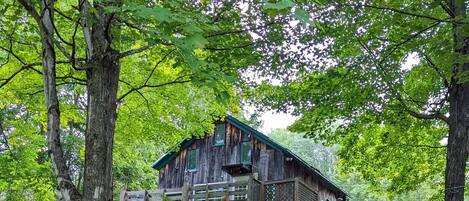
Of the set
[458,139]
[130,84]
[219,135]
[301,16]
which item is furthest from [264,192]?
[301,16]

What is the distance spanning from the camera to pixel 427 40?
686cm

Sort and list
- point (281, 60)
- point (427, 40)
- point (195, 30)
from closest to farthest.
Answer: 1. point (195, 30)
2. point (427, 40)
3. point (281, 60)

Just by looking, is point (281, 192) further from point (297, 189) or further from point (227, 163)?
point (227, 163)

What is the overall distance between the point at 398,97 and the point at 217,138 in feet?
43.3

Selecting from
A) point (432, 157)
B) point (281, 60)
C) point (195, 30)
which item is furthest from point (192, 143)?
point (195, 30)

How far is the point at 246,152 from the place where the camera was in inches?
785

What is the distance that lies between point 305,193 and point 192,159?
929 cm

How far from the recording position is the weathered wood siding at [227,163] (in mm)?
18844

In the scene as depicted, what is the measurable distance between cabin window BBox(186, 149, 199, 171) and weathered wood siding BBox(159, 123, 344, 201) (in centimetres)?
18

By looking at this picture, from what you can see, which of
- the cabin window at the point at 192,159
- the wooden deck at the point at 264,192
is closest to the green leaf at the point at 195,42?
the wooden deck at the point at 264,192

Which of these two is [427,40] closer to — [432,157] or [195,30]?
[195,30]

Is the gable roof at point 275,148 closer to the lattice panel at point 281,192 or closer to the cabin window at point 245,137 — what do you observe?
the cabin window at point 245,137

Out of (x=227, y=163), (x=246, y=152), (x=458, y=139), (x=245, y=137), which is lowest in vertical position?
(x=458, y=139)

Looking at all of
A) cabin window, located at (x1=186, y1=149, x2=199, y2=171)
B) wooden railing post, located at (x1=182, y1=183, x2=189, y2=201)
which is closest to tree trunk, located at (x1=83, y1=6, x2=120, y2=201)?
wooden railing post, located at (x1=182, y1=183, x2=189, y2=201)
